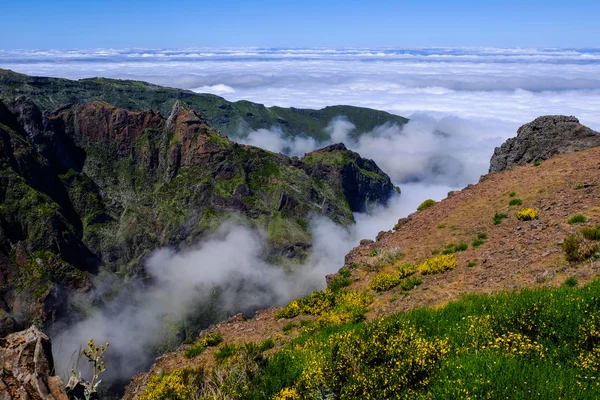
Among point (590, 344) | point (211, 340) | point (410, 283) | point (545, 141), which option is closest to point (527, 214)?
point (410, 283)

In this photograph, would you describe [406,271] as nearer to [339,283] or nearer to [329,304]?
[339,283]

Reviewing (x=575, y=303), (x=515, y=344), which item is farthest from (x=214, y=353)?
(x=575, y=303)

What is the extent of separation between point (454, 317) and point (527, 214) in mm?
14885

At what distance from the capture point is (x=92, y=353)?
6793 mm

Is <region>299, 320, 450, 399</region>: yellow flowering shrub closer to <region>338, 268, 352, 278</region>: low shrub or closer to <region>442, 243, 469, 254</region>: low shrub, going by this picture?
<region>442, 243, 469, 254</region>: low shrub

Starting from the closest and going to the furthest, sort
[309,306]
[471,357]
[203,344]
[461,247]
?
[471,357], [203,344], [309,306], [461,247]

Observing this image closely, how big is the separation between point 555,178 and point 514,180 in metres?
3.32

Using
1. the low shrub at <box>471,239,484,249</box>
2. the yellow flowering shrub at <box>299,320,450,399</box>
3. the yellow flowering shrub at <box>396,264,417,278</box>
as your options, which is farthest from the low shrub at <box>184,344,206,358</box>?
the low shrub at <box>471,239,484,249</box>

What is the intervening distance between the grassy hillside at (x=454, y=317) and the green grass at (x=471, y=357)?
0.11 ft

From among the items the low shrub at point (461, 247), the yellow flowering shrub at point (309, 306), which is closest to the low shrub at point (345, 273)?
the yellow flowering shrub at point (309, 306)

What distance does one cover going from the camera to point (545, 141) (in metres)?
38.2

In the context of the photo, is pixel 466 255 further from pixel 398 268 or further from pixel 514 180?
pixel 514 180

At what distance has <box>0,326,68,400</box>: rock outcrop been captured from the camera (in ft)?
23.9

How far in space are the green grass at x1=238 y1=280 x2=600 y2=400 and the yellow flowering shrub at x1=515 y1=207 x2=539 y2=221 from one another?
13.1 m
